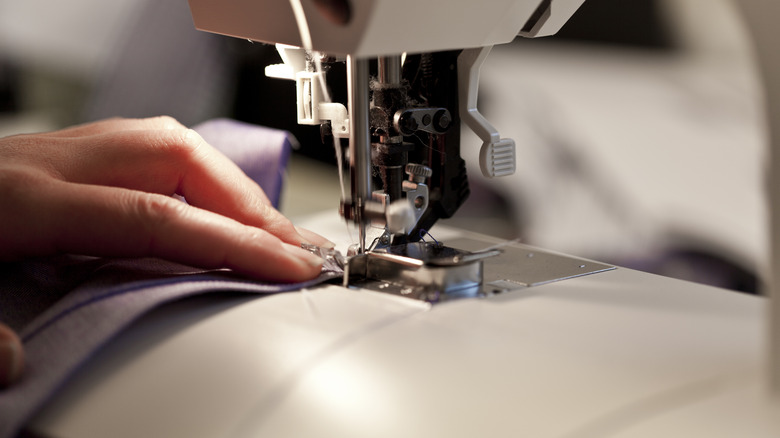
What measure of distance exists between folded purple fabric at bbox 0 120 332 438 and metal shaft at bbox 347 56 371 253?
99mm

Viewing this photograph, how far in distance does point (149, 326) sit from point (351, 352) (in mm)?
214

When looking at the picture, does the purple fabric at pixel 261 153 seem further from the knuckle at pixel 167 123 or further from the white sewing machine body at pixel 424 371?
the white sewing machine body at pixel 424 371

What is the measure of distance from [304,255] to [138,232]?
183mm

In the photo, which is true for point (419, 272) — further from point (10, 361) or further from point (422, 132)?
point (10, 361)

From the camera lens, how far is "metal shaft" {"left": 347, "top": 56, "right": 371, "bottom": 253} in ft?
2.82

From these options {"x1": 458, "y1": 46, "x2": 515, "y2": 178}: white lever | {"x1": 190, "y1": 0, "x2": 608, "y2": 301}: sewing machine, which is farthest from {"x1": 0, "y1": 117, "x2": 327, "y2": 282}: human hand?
{"x1": 458, "y1": 46, "x2": 515, "y2": 178}: white lever

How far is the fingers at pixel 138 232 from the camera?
846 millimetres

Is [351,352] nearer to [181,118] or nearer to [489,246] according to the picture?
[489,246]

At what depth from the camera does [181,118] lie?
7.97 feet

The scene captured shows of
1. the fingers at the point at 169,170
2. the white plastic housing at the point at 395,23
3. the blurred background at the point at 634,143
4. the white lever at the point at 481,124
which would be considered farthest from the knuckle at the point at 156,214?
the blurred background at the point at 634,143

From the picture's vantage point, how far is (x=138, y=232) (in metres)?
0.85

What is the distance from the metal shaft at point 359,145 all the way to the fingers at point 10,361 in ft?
1.20

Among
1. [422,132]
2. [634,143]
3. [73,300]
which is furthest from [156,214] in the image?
[634,143]

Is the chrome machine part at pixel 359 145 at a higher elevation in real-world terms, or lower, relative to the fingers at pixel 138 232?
higher
